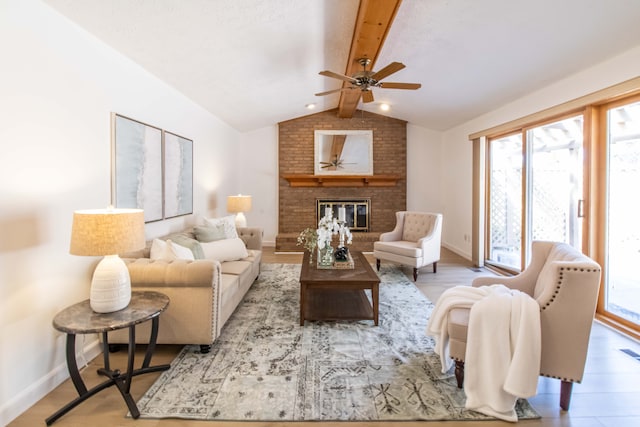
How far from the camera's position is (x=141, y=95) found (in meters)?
3.22

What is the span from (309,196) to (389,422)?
18.2ft

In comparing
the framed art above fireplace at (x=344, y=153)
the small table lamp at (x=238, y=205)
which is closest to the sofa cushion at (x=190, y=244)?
the small table lamp at (x=238, y=205)

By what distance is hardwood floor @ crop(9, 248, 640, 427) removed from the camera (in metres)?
1.83

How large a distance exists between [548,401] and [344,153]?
18.7ft

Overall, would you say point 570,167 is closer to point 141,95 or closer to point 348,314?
point 348,314

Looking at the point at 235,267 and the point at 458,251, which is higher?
the point at 235,267

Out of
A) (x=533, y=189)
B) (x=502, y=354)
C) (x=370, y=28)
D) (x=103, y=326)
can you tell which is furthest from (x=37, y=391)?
(x=533, y=189)

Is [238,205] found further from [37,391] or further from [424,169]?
[424,169]

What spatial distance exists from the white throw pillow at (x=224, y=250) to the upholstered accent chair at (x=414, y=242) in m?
2.12

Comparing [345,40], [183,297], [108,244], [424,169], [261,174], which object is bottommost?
[183,297]

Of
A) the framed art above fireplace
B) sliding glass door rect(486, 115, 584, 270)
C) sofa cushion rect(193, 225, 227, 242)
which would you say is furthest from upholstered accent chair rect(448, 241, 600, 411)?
the framed art above fireplace

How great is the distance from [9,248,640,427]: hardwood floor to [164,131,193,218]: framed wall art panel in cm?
177

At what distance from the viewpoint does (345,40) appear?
141 inches

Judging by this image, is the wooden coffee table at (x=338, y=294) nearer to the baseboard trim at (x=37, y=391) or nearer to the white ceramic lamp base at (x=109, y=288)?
the white ceramic lamp base at (x=109, y=288)
